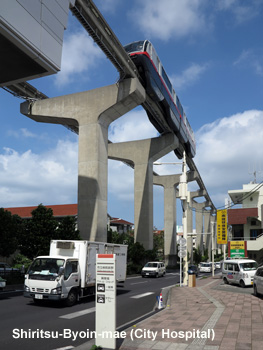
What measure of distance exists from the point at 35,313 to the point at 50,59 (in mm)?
9051

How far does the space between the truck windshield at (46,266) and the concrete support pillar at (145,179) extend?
112 feet

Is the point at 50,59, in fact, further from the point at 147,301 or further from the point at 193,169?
the point at 193,169

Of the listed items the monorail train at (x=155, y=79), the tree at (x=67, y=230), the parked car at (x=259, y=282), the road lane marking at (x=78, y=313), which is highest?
the monorail train at (x=155, y=79)

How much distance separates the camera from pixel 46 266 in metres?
15.7

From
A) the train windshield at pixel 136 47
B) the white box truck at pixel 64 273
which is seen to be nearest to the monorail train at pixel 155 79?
the train windshield at pixel 136 47

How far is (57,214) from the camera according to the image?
240 ft

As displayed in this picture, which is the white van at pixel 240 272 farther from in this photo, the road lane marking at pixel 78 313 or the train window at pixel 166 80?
the train window at pixel 166 80

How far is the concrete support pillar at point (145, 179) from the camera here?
49312mm

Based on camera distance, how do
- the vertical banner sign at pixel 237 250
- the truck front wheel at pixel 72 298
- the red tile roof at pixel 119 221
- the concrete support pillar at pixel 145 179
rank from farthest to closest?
the red tile roof at pixel 119 221
the concrete support pillar at pixel 145 179
the vertical banner sign at pixel 237 250
the truck front wheel at pixel 72 298

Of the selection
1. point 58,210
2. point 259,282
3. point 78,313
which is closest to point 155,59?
point 259,282

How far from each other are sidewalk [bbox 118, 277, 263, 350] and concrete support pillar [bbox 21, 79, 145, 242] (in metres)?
17.7

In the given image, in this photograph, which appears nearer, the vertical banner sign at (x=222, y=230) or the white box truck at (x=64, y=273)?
the white box truck at (x=64, y=273)

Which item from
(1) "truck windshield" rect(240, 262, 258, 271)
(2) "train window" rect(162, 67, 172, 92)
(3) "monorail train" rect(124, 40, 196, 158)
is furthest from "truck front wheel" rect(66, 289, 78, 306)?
(2) "train window" rect(162, 67, 172, 92)

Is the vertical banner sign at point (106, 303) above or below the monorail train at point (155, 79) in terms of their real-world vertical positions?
below
